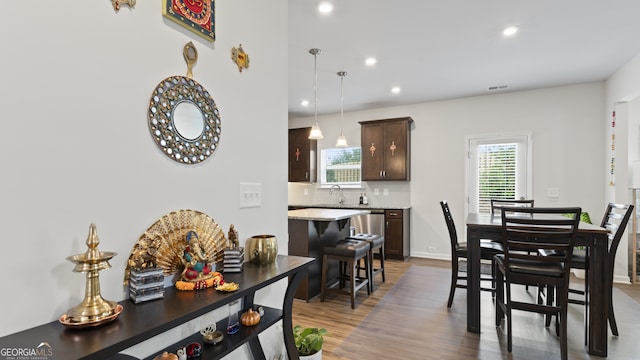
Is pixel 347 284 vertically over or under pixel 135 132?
under

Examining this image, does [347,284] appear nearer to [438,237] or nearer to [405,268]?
[405,268]

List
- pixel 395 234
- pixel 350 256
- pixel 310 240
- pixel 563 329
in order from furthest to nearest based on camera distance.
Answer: pixel 395 234, pixel 310 240, pixel 350 256, pixel 563 329

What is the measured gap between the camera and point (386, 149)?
18.9 feet

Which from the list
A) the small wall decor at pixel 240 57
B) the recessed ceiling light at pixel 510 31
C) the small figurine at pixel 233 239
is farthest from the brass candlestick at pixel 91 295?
the recessed ceiling light at pixel 510 31

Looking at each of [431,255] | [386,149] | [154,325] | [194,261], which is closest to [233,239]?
[194,261]

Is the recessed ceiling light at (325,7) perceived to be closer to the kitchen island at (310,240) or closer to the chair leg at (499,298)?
the kitchen island at (310,240)

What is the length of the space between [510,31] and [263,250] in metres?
3.21

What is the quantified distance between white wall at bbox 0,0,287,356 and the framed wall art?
30 mm

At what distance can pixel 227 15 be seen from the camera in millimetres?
1596

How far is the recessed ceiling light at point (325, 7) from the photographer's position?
2625 mm

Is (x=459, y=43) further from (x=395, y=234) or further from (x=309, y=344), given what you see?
(x=309, y=344)

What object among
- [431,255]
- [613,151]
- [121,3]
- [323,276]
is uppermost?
[121,3]

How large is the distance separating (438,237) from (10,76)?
5.67m

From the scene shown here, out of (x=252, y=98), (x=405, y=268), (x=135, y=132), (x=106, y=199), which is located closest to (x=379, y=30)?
(x=252, y=98)
